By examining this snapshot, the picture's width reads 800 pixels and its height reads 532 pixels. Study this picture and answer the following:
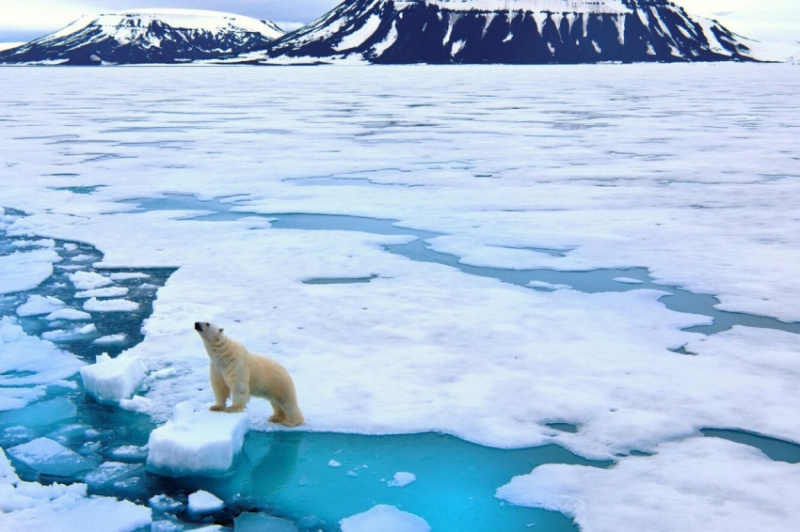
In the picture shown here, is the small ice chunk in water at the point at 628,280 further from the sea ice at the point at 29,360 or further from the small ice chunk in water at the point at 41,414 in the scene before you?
the small ice chunk in water at the point at 41,414

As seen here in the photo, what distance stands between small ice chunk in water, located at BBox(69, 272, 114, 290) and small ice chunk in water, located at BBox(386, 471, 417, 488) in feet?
11.4

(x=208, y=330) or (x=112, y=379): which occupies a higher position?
(x=208, y=330)

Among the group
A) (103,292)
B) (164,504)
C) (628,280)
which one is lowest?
(164,504)

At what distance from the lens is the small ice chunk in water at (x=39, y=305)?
209 inches

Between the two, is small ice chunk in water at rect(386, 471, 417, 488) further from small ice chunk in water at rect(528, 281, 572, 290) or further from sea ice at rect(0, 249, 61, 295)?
sea ice at rect(0, 249, 61, 295)

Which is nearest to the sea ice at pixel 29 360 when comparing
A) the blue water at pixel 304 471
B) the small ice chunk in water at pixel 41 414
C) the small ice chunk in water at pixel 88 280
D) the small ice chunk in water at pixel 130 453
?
the small ice chunk in water at pixel 41 414

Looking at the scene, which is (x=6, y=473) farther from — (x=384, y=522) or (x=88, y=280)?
(x=88, y=280)

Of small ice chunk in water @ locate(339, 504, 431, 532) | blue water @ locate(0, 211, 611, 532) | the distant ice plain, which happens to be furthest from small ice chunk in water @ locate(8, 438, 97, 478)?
small ice chunk in water @ locate(339, 504, 431, 532)

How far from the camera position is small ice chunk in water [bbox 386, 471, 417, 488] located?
3286 millimetres

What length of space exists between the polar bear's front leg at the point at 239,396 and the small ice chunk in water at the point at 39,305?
2.36 m

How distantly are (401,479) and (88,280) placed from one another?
370 cm

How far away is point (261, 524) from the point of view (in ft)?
9.83

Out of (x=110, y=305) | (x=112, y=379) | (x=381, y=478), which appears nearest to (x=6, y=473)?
(x=112, y=379)

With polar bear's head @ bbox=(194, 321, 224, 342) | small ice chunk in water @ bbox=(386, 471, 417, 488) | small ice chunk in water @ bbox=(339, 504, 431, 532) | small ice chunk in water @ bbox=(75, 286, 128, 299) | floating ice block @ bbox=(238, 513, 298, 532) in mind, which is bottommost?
floating ice block @ bbox=(238, 513, 298, 532)
